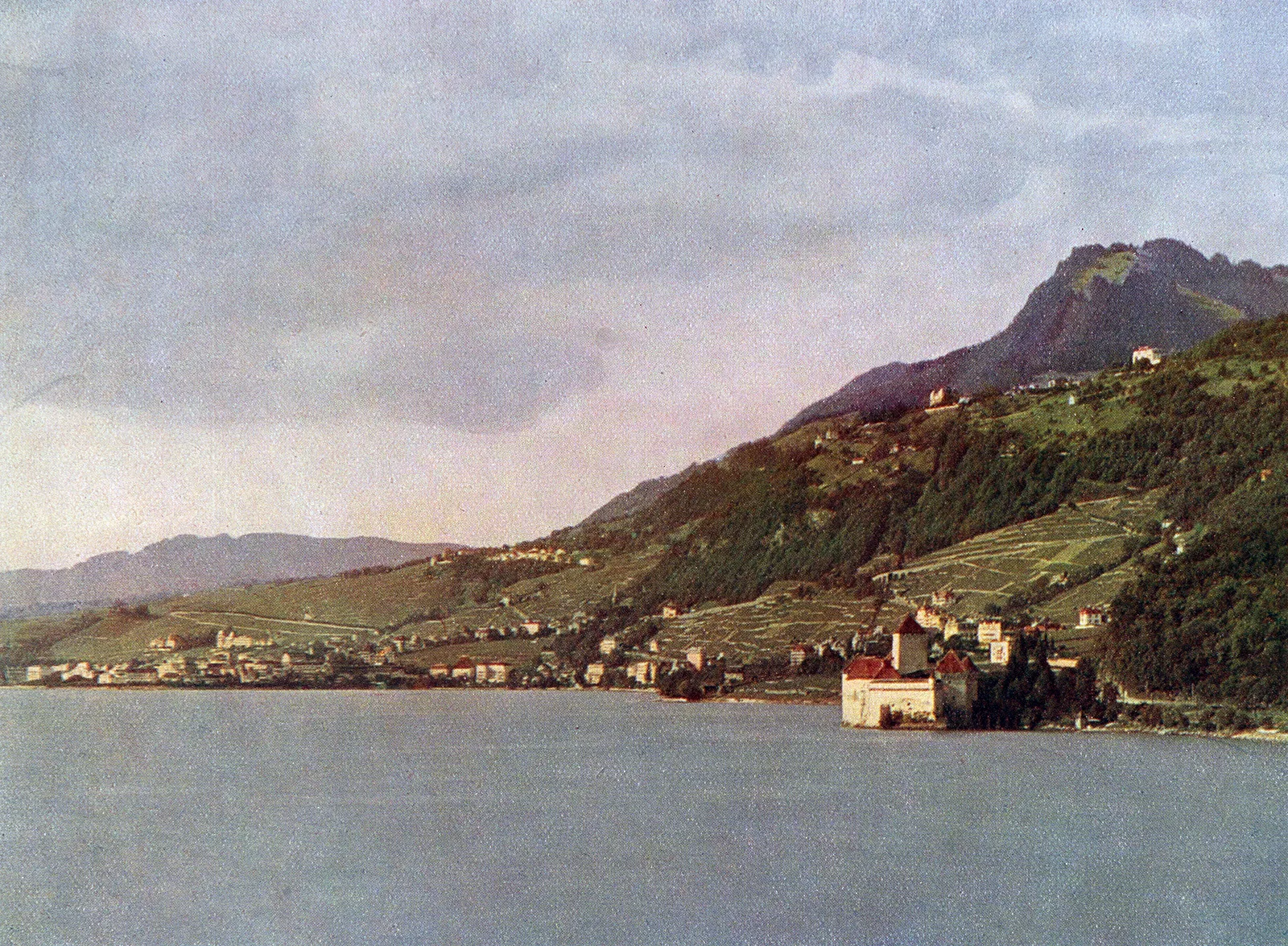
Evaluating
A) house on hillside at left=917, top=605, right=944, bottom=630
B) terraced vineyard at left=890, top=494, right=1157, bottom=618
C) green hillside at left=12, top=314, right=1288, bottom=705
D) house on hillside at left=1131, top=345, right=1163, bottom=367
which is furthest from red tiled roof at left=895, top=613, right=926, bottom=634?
house on hillside at left=1131, top=345, right=1163, bottom=367

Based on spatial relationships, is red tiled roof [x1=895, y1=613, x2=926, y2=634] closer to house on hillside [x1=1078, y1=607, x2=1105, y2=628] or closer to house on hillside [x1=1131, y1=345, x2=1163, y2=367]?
house on hillside [x1=1078, y1=607, x2=1105, y2=628]

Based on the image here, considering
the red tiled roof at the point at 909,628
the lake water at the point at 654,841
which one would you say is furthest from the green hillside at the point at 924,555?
the lake water at the point at 654,841

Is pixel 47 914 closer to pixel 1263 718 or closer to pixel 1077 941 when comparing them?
pixel 1077 941

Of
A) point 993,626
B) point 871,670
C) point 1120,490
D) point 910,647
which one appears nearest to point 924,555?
point 1120,490

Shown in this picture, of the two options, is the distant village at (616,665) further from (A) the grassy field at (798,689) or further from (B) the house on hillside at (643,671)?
(A) the grassy field at (798,689)

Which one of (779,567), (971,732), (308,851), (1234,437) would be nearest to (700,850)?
(308,851)

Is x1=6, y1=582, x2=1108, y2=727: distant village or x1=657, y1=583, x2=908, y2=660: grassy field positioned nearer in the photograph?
x1=6, y1=582, x2=1108, y2=727: distant village
